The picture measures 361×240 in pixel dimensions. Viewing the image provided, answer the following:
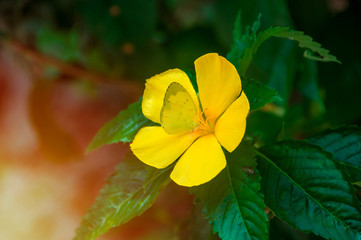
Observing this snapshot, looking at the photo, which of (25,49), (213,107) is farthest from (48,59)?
(213,107)

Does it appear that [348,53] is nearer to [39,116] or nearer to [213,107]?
[213,107]

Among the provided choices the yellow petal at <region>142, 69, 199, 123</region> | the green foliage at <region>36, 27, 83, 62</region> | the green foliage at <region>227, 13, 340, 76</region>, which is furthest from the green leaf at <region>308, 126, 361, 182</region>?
the green foliage at <region>36, 27, 83, 62</region>

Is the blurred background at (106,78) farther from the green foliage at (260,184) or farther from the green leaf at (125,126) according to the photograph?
the green leaf at (125,126)

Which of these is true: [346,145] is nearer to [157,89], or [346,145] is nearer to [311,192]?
[311,192]

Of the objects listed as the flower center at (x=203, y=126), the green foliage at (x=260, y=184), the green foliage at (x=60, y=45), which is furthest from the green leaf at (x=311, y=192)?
the green foliage at (x=60, y=45)

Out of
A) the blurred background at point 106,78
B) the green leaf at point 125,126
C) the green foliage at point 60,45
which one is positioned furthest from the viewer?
the green foliage at point 60,45

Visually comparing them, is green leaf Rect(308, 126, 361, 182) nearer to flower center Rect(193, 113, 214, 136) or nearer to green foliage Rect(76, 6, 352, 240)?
green foliage Rect(76, 6, 352, 240)

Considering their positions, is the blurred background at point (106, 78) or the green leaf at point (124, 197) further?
the blurred background at point (106, 78)
